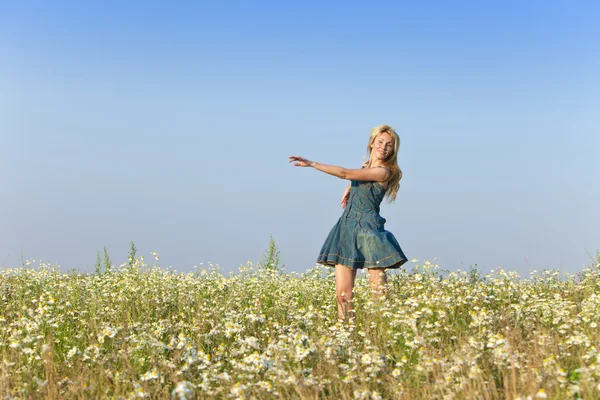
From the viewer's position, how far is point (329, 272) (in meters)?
11.8

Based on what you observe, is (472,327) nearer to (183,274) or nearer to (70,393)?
(70,393)

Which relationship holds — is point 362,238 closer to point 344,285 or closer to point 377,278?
point 377,278

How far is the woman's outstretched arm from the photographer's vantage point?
338 inches

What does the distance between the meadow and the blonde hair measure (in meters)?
1.41

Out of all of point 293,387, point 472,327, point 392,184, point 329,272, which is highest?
point 392,184

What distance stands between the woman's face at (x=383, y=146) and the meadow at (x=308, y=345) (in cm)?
192

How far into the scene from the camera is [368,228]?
9.26m

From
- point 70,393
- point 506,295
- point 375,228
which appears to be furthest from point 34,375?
point 506,295

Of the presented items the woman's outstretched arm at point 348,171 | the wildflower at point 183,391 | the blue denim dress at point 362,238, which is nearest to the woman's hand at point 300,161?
the woman's outstretched arm at point 348,171

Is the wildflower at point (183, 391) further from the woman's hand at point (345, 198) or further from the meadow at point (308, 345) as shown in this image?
the woman's hand at point (345, 198)

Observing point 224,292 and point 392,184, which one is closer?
point 392,184

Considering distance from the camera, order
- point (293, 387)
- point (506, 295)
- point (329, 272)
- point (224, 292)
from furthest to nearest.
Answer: point (329, 272), point (224, 292), point (506, 295), point (293, 387)

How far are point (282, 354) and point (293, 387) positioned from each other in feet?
1.40

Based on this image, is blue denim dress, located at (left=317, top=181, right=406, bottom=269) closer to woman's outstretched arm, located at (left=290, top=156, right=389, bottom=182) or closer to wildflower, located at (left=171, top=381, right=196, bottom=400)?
woman's outstretched arm, located at (left=290, top=156, right=389, bottom=182)
